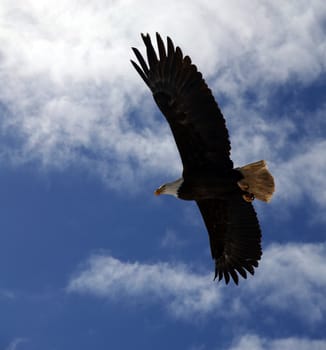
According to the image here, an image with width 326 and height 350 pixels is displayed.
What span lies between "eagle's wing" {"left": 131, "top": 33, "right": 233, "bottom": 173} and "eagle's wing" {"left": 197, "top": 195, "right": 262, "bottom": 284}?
1194 millimetres

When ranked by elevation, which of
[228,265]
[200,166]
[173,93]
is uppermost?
[173,93]

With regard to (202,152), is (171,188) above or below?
below

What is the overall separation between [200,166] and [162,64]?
6.21 ft

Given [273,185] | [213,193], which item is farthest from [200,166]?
[273,185]

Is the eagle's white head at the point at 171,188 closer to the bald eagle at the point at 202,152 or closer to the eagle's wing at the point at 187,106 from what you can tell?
the bald eagle at the point at 202,152

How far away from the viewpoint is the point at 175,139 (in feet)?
40.3

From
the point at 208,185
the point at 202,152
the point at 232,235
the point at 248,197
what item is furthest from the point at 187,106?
the point at 232,235

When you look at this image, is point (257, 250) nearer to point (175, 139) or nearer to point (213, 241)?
point (213, 241)

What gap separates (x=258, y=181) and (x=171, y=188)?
156cm

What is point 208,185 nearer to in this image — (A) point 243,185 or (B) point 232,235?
(A) point 243,185

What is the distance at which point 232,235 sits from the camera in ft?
44.2

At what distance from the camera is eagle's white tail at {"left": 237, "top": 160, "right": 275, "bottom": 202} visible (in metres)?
12.4

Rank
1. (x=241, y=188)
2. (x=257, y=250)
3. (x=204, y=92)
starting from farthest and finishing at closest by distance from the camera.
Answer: (x=257, y=250), (x=241, y=188), (x=204, y=92)

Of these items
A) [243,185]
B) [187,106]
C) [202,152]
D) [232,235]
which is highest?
[187,106]
